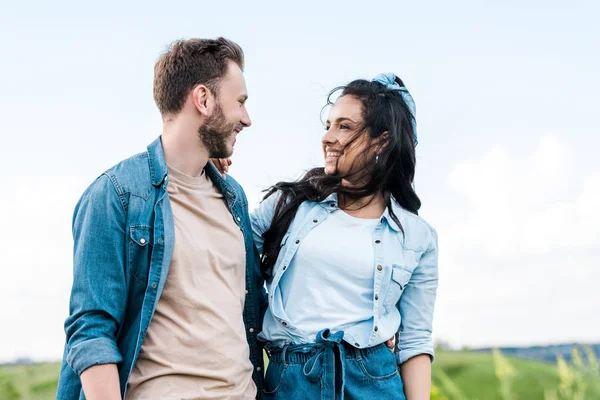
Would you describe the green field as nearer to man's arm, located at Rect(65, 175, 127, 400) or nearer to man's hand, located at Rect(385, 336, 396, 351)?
man's hand, located at Rect(385, 336, 396, 351)

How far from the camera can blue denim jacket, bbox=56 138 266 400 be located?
251 centimetres

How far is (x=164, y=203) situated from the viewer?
8.82 ft

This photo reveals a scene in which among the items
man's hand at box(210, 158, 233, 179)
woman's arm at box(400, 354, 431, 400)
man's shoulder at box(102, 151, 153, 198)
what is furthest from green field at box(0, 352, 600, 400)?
man's shoulder at box(102, 151, 153, 198)

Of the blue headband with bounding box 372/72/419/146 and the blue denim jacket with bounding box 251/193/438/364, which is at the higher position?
the blue headband with bounding box 372/72/419/146

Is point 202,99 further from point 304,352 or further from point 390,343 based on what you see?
point 390,343

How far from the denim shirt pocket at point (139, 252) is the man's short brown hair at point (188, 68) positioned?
1.67 feet

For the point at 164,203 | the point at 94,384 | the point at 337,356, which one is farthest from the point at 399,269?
the point at 94,384

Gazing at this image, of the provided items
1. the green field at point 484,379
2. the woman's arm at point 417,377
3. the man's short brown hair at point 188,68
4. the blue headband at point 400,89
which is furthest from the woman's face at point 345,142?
the green field at point 484,379

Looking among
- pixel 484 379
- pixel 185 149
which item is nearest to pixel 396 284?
pixel 185 149

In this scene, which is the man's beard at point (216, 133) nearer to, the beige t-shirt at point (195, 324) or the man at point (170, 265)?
the man at point (170, 265)

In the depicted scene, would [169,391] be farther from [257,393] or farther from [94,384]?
[257,393]

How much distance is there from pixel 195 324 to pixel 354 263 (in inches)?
27.5

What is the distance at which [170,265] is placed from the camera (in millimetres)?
2641

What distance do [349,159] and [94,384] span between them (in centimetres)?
136
